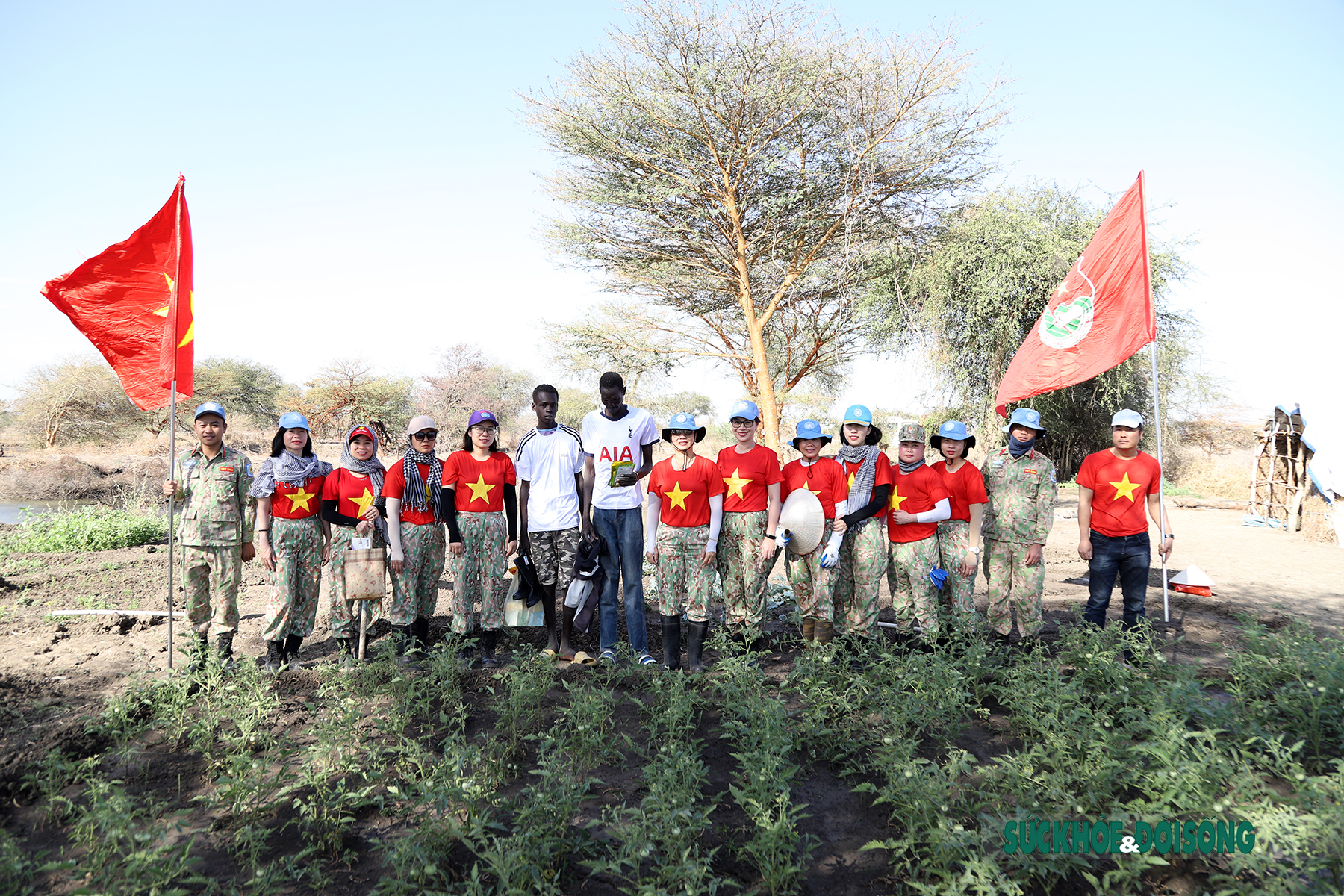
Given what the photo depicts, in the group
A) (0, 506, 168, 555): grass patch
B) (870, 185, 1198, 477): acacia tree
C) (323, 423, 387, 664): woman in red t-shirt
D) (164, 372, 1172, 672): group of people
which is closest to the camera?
(164, 372, 1172, 672): group of people

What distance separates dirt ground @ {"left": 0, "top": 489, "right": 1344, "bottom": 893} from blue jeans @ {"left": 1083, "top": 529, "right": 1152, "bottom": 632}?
42 cm

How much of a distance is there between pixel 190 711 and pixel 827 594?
163 inches

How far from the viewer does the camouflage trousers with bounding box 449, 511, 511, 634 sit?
5.08m

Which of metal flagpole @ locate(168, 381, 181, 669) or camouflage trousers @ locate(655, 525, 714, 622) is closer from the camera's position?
metal flagpole @ locate(168, 381, 181, 669)

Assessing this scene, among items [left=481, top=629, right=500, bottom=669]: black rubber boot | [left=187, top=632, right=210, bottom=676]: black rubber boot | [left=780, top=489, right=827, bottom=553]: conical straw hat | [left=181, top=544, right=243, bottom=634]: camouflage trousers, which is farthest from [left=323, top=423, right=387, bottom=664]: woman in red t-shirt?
[left=780, top=489, right=827, bottom=553]: conical straw hat

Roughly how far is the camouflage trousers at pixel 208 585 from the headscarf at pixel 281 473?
49cm

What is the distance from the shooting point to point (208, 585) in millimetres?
5012

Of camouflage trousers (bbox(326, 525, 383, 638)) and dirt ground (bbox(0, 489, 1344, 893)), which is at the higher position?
camouflage trousers (bbox(326, 525, 383, 638))

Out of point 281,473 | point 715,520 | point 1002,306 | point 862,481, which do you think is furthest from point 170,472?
point 1002,306

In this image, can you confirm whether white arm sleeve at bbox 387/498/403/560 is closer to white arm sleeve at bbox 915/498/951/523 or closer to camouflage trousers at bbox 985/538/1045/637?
white arm sleeve at bbox 915/498/951/523

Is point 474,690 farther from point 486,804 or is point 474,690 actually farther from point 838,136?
point 838,136

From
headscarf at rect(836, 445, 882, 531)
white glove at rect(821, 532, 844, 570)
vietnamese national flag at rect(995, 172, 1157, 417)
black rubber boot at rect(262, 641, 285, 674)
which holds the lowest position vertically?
black rubber boot at rect(262, 641, 285, 674)

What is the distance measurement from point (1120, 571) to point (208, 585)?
6.92 metres

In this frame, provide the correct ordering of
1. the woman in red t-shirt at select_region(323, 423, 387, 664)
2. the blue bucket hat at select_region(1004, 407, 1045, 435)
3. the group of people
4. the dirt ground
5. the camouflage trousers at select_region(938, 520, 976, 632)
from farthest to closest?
the blue bucket hat at select_region(1004, 407, 1045, 435)
the camouflage trousers at select_region(938, 520, 976, 632)
the woman in red t-shirt at select_region(323, 423, 387, 664)
the group of people
the dirt ground
